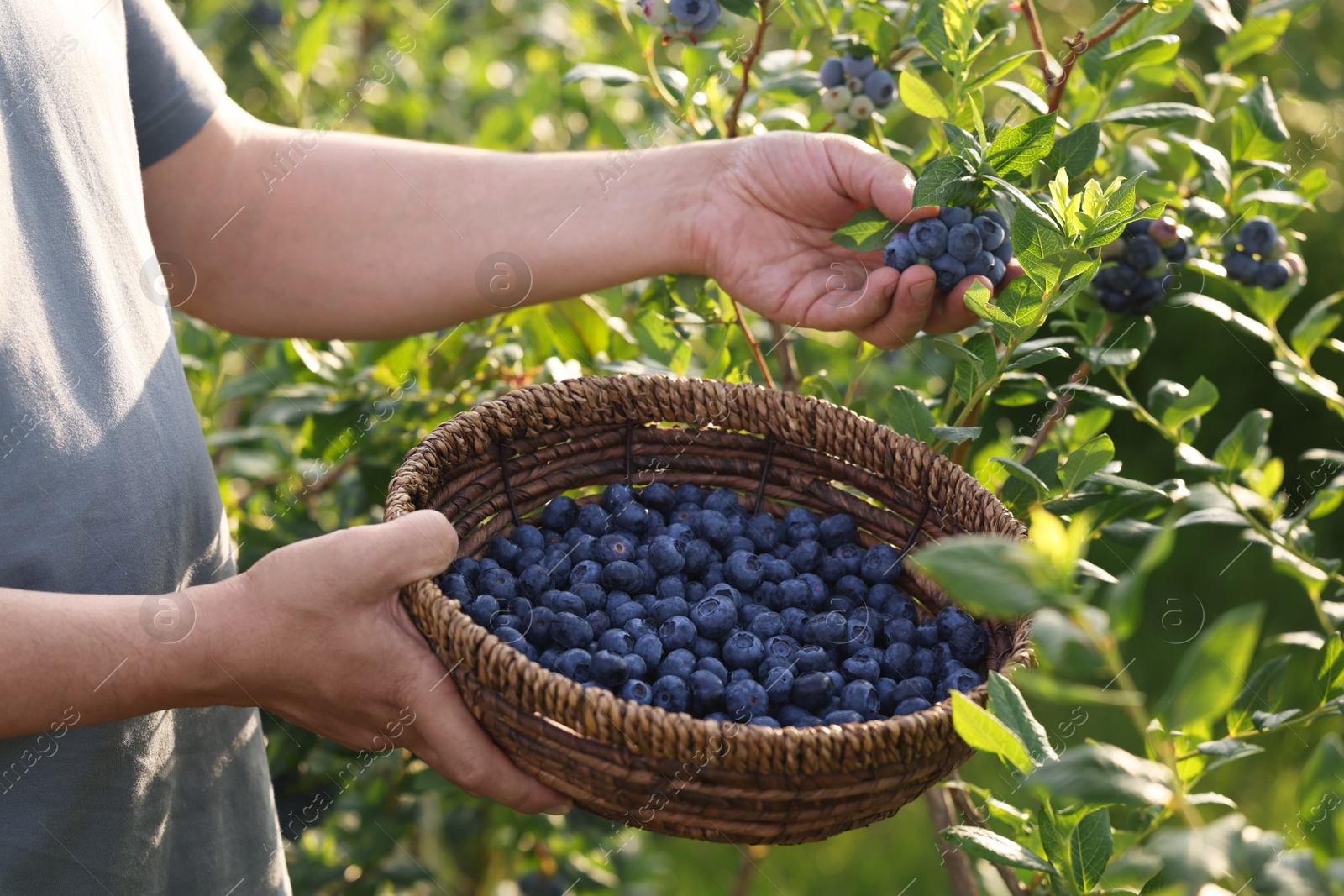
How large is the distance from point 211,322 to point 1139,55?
1.24 m

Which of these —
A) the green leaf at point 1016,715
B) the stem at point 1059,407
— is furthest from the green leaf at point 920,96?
the green leaf at point 1016,715

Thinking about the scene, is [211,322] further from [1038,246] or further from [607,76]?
[1038,246]

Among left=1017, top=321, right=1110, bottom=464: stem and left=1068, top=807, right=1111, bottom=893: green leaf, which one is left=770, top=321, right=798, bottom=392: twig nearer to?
left=1017, top=321, right=1110, bottom=464: stem

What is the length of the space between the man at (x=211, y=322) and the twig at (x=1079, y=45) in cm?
19

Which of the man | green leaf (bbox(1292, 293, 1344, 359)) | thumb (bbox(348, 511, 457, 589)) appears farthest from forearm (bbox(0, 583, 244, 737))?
green leaf (bbox(1292, 293, 1344, 359))

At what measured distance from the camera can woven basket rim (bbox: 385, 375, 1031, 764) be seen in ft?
2.64

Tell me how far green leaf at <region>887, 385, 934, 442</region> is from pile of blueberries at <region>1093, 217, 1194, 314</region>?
0.25 meters

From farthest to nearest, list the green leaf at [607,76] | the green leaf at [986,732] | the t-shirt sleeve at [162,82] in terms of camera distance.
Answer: the green leaf at [607,76]
the t-shirt sleeve at [162,82]
the green leaf at [986,732]

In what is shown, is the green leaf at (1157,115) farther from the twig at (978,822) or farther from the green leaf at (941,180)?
the twig at (978,822)

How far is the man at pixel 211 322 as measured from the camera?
3.00ft

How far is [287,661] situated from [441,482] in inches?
10.1

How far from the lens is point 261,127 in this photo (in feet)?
4.60

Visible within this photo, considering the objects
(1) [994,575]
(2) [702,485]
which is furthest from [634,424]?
(1) [994,575]

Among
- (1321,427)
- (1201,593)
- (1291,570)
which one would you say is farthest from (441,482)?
(1321,427)
